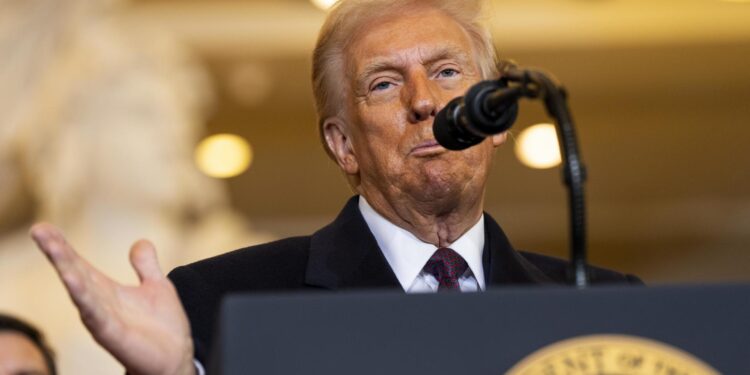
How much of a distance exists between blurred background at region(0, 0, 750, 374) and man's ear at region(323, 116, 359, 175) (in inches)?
130

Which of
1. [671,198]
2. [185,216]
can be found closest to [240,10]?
[185,216]

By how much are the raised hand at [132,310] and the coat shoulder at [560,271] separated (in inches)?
32.4

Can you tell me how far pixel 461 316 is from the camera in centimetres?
122

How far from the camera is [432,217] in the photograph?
216 cm

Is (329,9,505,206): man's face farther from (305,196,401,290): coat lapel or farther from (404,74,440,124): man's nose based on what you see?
(305,196,401,290): coat lapel

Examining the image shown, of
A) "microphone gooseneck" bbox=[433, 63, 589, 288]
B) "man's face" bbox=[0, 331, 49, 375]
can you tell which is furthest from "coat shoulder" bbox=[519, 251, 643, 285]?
"man's face" bbox=[0, 331, 49, 375]

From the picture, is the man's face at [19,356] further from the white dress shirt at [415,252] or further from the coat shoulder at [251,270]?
the white dress shirt at [415,252]

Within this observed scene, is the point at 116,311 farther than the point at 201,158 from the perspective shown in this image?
No

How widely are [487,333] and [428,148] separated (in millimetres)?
928

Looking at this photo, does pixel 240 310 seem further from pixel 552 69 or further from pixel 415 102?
pixel 552 69

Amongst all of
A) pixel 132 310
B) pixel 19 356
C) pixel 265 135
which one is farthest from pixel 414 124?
pixel 265 135

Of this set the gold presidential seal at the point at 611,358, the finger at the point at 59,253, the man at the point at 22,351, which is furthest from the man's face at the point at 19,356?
the gold presidential seal at the point at 611,358

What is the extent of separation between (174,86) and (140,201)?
1.95 feet

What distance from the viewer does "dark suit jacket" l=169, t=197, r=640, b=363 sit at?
1.94 m
